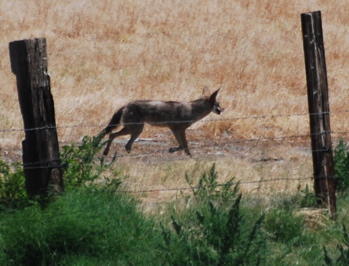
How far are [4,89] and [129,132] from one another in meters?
4.92

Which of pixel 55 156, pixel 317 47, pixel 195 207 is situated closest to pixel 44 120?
pixel 55 156

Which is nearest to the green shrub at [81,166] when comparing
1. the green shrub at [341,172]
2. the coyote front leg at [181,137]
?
the green shrub at [341,172]

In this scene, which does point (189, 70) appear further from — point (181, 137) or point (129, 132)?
point (181, 137)

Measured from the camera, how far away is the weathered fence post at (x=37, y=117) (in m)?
7.91

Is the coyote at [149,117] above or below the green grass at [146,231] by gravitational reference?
above

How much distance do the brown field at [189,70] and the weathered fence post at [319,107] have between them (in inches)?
91.4

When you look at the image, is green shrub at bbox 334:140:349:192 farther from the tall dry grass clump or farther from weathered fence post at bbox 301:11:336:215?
the tall dry grass clump

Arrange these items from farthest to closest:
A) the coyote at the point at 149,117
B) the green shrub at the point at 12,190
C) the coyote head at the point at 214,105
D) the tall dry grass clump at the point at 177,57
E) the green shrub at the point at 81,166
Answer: the tall dry grass clump at the point at 177,57 < the coyote head at the point at 214,105 < the coyote at the point at 149,117 < the green shrub at the point at 81,166 < the green shrub at the point at 12,190

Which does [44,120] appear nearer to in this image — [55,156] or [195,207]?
[55,156]

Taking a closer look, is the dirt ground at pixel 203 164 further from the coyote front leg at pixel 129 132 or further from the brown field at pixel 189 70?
the coyote front leg at pixel 129 132

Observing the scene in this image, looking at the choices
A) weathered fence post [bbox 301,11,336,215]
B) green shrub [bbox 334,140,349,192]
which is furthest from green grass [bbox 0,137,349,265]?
green shrub [bbox 334,140,349,192]

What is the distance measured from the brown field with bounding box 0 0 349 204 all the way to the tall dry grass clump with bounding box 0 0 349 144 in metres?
0.03

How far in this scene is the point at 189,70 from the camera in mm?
24203

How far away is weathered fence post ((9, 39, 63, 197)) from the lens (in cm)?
791
